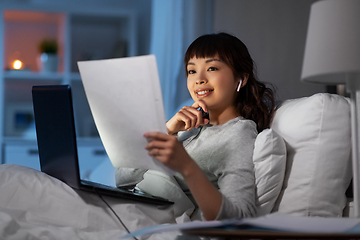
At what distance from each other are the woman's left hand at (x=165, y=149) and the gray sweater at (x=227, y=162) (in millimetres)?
163

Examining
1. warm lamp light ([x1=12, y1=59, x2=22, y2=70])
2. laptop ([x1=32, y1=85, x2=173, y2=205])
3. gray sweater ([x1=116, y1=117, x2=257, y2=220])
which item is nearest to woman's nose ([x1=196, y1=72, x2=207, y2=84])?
gray sweater ([x1=116, y1=117, x2=257, y2=220])

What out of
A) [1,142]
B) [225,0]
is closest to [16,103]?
[1,142]

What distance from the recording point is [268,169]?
3.33 ft

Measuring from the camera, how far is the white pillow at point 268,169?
39.9 inches

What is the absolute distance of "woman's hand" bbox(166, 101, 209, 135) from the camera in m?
1.14

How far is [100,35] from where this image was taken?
3.51 m

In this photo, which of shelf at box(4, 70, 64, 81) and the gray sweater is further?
shelf at box(4, 70, 64, 81)

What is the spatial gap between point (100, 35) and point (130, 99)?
2.96 m

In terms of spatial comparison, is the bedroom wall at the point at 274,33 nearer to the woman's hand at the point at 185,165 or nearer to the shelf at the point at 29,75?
the shelf at the point at 29,75

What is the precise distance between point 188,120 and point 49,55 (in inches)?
97.1

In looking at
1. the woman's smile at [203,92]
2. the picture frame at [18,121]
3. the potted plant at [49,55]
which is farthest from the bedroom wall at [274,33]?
the picture frame at [18,121]

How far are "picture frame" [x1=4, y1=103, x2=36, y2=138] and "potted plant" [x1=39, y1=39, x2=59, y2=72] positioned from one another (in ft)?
1.38

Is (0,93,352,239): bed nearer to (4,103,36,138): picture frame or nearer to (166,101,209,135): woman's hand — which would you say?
(166,101,209,135): woman's hand

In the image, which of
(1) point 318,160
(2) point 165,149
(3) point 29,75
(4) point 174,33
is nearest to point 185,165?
(2) point 165,149
